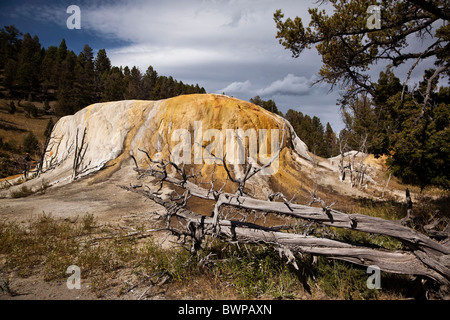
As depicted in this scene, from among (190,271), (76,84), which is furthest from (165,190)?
(76,84)

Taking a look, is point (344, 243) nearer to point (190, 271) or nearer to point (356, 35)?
point (190, 271)

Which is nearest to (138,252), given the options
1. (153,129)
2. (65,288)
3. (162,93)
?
(65,288)

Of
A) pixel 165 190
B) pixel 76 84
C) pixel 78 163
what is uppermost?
pixel 76 84

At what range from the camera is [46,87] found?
58469 millimetres

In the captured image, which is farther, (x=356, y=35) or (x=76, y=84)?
(x=76, y=84)

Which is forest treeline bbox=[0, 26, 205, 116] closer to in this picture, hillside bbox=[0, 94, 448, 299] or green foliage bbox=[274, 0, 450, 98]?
hillside bbox=[0, 94, 448, 299]

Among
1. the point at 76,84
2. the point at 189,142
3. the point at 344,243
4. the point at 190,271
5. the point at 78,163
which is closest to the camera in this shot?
the point at 344,243

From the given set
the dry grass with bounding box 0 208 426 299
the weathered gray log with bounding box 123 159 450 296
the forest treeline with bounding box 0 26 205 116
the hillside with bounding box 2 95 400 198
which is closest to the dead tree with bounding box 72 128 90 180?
the hillside with bounding box 2 95 400 198

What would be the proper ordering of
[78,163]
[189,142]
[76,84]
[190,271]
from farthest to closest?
[76,84] → [189,142] → [78,163] → [190,271]

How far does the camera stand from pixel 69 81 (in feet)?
172

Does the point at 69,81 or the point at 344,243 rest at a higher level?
the point at 69,81

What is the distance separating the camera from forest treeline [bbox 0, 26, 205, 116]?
152 feet

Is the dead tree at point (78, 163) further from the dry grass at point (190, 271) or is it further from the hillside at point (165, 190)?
the dry grass at point (190, 271)
